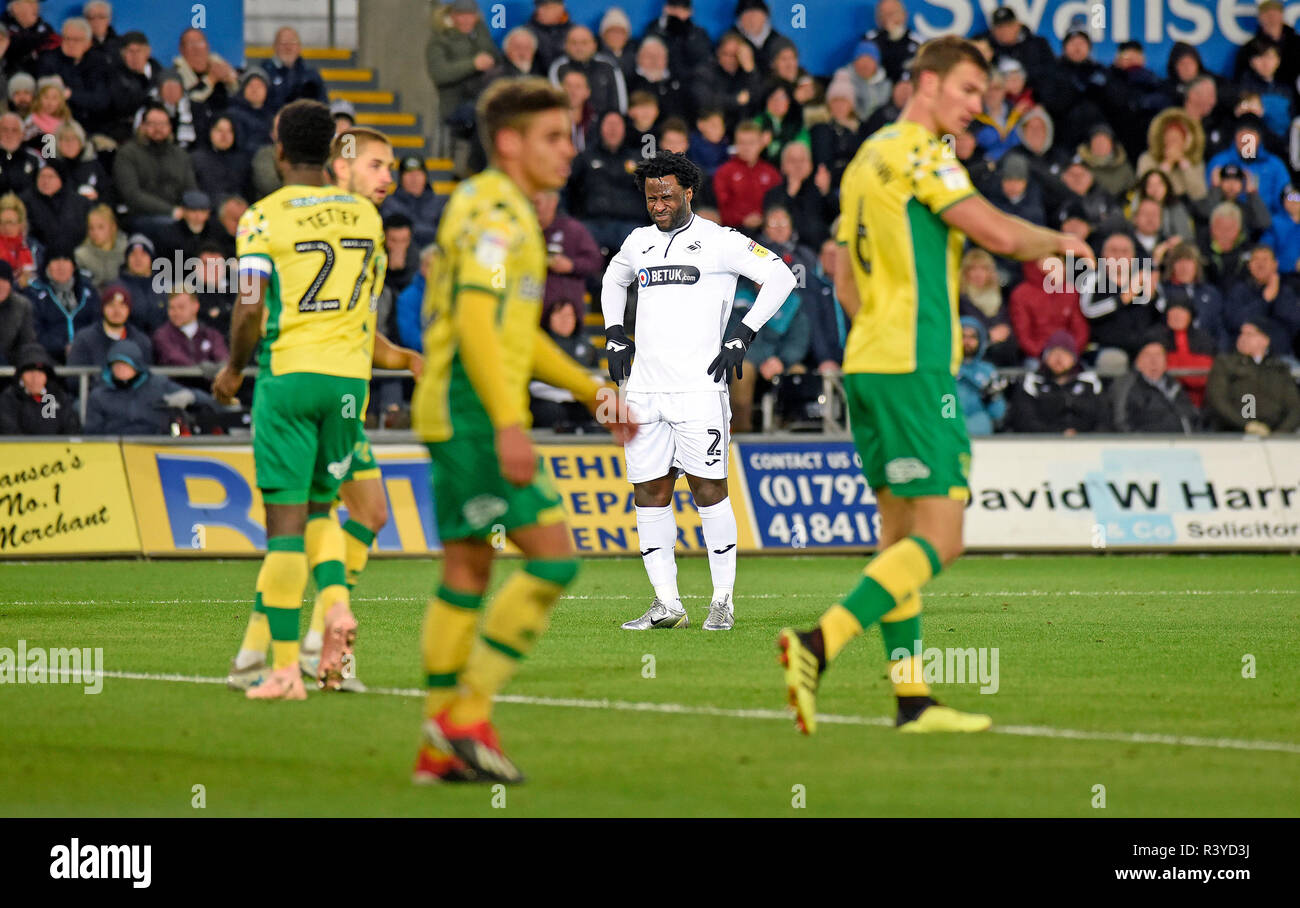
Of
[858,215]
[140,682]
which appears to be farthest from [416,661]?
[858,215]

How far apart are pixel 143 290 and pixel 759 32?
328 inches

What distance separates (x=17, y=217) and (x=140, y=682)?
1109 cm

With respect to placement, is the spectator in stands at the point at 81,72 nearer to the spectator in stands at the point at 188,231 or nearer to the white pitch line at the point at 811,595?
the spectator in stands at the point at 188,231

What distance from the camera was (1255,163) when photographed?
871 inches

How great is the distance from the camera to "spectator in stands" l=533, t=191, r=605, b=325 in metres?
18.2

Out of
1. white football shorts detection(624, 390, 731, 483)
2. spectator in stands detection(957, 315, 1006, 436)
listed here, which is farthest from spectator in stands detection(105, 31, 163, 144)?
white football shorts detection(624, 390, 731, 483)

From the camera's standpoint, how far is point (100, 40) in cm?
1970

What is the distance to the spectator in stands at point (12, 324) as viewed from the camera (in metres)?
17.2

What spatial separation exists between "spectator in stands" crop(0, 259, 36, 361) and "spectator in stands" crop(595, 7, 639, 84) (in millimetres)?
7236

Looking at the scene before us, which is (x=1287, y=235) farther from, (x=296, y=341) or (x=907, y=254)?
(x=296, y=341)

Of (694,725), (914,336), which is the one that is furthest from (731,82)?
(694,725)

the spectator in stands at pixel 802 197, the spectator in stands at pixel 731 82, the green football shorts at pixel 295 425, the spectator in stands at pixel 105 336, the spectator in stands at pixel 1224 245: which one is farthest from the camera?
the spectator in stands at pixel 731 82

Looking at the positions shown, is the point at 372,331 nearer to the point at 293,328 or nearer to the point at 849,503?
the point at 293,328

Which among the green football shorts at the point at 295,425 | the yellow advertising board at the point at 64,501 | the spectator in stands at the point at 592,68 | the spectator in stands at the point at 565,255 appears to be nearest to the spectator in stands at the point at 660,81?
the spectator in stands at the point at 592,68
